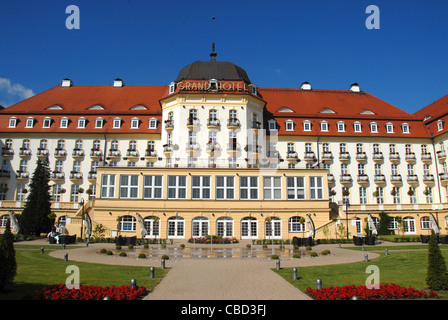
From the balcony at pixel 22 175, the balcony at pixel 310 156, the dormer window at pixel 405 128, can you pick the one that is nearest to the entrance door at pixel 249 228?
the balcony at pixel 310 156

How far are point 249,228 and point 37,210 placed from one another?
77.7 feet

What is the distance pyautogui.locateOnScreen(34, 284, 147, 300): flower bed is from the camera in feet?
38.8

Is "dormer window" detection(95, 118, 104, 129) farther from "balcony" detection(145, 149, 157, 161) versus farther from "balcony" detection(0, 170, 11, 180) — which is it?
"balcony" detection(0, 170, 11, 180)

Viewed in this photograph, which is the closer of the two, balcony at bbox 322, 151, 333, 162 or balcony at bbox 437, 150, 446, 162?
balcony at bbox 437, 150, 446, 162

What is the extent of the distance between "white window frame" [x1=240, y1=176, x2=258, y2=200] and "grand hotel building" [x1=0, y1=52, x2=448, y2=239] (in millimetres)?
161

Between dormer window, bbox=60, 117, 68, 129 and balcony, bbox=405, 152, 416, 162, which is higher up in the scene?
dormer window, bbox=60, 117, 68, 129

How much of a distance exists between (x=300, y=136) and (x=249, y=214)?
52.5 ft

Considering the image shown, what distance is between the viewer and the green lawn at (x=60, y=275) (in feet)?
46.5

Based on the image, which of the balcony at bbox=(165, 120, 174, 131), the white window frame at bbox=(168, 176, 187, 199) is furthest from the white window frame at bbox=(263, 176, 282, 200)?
the balcony at bbox=(165, 120, 174, 131)

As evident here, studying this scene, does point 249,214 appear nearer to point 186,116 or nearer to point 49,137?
point 186,116

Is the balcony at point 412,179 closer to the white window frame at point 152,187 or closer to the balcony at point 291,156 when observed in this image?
the balcony at point 291,156
